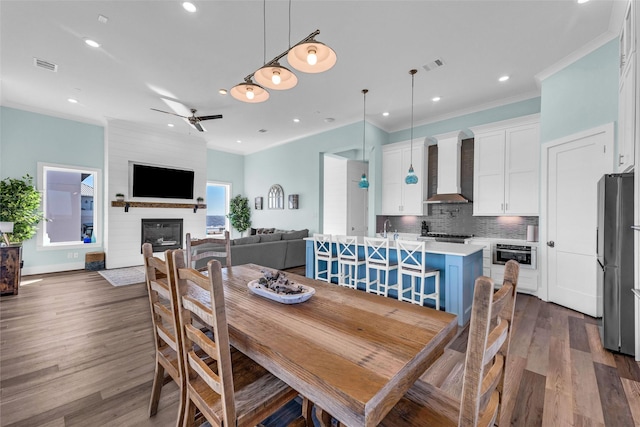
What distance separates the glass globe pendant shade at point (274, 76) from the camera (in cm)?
211

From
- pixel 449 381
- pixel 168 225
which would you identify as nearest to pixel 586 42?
pixel 449 381

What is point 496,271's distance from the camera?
452 centimetres

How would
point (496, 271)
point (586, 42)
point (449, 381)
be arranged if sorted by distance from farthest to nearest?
point (496, 271) → point (586, 42) → point (449, 381)

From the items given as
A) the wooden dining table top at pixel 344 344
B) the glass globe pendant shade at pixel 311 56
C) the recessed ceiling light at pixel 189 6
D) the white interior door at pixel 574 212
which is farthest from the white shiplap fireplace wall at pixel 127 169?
the white interior door at pixel 574 212

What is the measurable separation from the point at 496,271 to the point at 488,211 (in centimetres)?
107

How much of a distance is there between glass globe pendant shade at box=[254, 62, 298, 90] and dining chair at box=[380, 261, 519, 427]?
6.43ft

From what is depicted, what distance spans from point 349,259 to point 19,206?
19.5 ft

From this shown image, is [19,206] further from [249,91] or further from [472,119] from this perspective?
[472,119]

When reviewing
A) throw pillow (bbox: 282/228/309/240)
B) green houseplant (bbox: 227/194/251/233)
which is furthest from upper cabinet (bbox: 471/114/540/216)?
green houseplant (bbox: 227/194/251/233)

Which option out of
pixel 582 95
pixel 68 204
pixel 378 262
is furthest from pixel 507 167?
pixel 68 204

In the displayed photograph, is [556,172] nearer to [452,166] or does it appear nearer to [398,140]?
[452,166]

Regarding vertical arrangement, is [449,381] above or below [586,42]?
below

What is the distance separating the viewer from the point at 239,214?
339 inches

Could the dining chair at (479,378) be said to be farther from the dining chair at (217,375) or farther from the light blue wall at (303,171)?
the light blue wall at (303,171)
